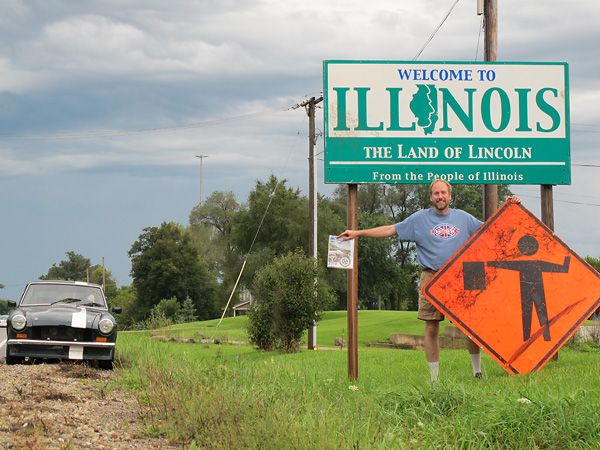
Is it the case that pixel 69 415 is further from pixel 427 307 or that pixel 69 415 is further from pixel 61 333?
pixel 61 333

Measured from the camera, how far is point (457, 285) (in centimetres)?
837

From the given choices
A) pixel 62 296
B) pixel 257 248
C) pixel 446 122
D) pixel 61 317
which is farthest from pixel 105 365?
pixel 257 248

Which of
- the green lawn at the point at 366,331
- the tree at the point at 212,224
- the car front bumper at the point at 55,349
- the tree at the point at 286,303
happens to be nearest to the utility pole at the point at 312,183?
the green lawn at the point at 366,331

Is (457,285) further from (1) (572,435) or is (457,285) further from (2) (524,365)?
(1) (572,435)

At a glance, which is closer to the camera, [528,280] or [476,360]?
[528,280]

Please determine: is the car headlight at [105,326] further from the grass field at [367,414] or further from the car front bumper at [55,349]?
the grass field at [367,414]

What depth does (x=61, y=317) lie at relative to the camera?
1206 centimetres

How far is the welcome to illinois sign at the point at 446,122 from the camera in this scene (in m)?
10.0

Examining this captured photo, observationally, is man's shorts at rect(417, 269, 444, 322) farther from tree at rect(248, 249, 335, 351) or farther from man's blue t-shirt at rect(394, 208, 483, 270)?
tree at rect(248, 249, 335, 351)

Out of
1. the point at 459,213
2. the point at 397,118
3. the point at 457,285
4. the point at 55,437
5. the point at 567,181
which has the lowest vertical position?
the point at 55,437

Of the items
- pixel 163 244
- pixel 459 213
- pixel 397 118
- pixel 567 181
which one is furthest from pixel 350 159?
pixel 163 244

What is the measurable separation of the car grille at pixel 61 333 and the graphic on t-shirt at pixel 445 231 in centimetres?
648

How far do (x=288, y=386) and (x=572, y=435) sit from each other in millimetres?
2802

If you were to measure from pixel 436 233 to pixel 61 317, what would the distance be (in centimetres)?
677
